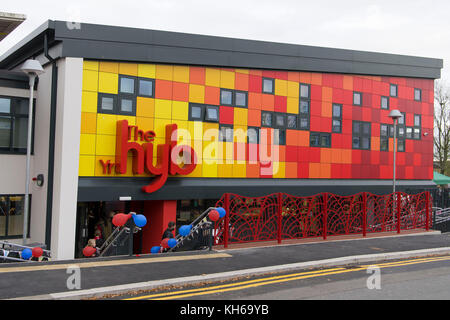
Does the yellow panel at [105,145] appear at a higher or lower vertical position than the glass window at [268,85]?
lower

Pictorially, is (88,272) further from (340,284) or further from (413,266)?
(413,266)

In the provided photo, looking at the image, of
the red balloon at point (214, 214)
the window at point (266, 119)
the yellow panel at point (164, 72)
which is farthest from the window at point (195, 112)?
the red balloon at point (214, 214)

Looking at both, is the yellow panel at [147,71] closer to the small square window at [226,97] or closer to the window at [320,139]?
the small square window at [226,97]

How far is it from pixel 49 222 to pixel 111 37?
7.35 meters

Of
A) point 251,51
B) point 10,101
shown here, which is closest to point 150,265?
point 10,101

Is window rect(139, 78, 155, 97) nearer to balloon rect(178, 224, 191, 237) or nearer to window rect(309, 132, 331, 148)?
balloon rect(178, 224, 191, 237)

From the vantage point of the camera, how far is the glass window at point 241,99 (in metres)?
20.1

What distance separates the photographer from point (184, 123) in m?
18.7

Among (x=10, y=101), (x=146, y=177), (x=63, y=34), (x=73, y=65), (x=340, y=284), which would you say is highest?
(x=63, y=34)

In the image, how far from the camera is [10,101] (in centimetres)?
1730

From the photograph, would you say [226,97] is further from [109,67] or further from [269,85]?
[109,67]

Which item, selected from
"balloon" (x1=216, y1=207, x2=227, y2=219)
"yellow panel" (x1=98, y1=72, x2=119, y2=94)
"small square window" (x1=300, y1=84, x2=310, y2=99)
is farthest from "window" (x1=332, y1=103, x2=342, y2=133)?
"yellow panel" (x1=98, y1=72, x2=119, y2=94)

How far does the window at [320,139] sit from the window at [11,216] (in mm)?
13716

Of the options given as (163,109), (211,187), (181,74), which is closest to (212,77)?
(181,74)
